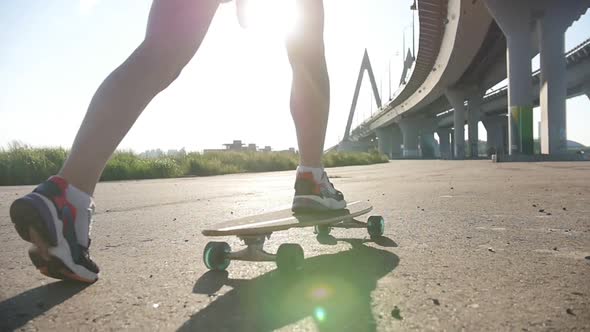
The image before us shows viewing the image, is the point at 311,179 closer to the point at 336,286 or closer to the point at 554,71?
the point at 336,286

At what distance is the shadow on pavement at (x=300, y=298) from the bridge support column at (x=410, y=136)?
70.4 m

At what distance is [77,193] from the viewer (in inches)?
59.5

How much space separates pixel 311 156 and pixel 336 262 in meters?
0.71

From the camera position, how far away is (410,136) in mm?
70688

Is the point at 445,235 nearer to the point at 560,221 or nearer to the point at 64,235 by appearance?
the point at 560,221

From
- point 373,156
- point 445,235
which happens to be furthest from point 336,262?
point 373,156

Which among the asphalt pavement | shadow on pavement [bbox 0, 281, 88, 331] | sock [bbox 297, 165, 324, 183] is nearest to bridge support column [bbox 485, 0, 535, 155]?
the asphalt pavement

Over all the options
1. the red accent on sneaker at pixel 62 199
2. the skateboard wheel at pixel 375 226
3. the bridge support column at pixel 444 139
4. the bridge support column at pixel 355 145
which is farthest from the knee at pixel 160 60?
the bridge support column at pixel 444 139

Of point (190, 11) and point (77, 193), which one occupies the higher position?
point (190, 11)

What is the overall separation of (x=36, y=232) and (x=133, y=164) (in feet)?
46.2

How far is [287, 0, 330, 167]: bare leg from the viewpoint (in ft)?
7.80

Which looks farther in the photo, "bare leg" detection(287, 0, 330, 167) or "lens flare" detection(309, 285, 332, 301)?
"bare leg" detection(287, 0, 330, 167)

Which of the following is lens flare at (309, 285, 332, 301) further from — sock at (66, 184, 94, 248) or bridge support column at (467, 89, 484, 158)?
bridge support column at (467, 89, 484, 158)

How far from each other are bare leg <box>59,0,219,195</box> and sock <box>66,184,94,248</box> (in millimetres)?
29
